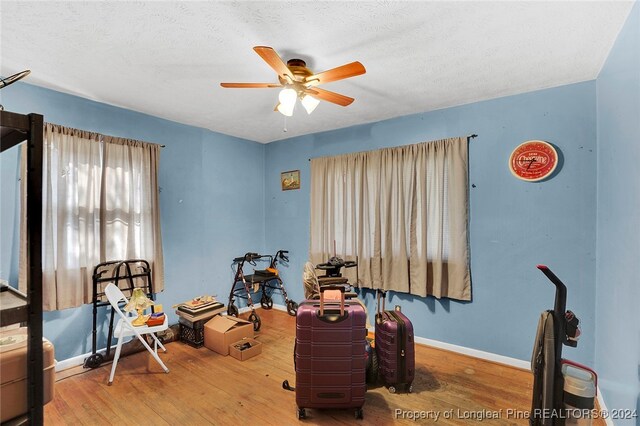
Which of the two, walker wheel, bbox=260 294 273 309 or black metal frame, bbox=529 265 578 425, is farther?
walker wheel, bbox=260 294 273 309

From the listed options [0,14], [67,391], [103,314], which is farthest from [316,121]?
[67,391]

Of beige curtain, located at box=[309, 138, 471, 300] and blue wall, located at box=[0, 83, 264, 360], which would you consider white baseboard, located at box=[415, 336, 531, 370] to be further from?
blue wall, located at box=[0, 83, 264, 360]

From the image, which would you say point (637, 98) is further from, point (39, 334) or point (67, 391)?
point (67, 391)

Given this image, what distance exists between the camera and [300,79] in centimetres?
210

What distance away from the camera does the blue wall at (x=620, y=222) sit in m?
1.61

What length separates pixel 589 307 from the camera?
2.55 m

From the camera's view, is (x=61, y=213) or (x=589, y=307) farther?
(x=61, y=213)

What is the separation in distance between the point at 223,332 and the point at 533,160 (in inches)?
138

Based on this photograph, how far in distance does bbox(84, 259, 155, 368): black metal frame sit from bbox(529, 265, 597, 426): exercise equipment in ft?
11.2

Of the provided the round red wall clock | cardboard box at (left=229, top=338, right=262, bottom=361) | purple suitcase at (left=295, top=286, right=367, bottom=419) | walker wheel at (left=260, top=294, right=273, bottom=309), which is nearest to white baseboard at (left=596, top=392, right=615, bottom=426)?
purple suitcase at (left=295, top=286, right=367, bottom=419)

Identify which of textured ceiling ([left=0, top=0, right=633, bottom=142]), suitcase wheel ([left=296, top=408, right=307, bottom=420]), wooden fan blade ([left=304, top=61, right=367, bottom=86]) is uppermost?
textured ceiling ([left=0, top=0, right=633, bottom=142])

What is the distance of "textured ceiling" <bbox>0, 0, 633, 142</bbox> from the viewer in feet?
5.59

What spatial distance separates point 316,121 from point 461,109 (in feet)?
5.53

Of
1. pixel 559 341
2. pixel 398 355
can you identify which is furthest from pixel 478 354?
pixel 559 341
